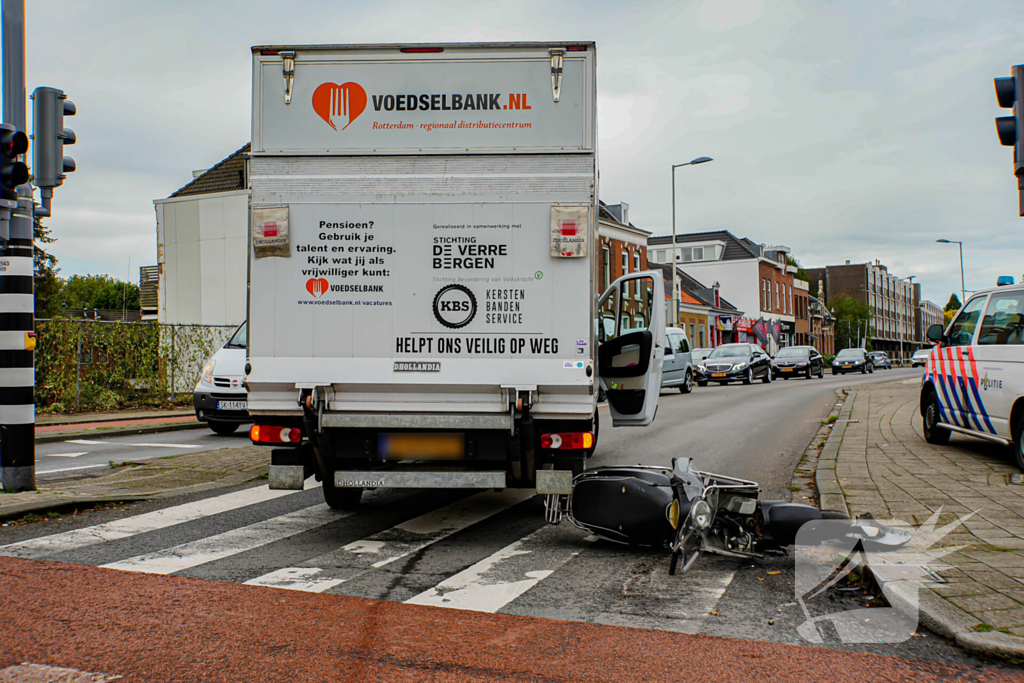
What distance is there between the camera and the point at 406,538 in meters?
5.80

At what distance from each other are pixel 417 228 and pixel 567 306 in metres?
1.11

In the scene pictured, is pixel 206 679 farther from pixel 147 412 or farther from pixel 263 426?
pixel 147 412

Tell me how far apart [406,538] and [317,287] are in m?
1.86

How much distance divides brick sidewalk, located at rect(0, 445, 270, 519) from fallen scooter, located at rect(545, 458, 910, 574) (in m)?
4.09

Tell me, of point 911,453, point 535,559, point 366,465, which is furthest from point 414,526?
point 911,453

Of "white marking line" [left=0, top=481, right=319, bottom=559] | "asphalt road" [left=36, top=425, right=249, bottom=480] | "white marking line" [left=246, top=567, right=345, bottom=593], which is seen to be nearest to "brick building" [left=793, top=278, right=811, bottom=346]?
"asphalt road" [left=36, top=425, right=249, bottom=480]

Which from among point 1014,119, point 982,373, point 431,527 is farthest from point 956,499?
point 431,527

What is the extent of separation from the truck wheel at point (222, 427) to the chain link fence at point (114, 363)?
17.0 feet

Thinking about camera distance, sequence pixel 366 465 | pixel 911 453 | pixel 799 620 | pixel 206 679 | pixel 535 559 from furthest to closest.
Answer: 1. pixel 911 453
2. pixel 366 465
3. pixel 535 559
4. pixel 799 620
5. pixel 206 679

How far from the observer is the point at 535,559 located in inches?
206

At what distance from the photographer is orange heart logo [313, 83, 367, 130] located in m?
5.57

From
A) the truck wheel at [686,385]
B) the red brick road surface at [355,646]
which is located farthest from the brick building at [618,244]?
the red brick road surface at [355,646]

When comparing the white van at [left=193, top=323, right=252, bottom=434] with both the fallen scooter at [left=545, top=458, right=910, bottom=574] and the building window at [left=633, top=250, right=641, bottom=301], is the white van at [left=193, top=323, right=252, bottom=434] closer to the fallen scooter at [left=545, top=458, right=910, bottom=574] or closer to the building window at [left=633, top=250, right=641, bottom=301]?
the building window at [left=633, top=250, right=641, bottom=301]

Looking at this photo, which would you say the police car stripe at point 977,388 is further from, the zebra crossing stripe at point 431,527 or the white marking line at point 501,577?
the white marking line at point 501,577
